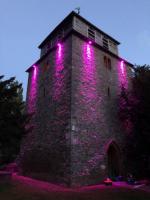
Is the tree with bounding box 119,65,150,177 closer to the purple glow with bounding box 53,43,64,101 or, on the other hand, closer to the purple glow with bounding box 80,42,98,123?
the purple glow with bounding box 80,42,98,123

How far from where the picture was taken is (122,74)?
15367 mm

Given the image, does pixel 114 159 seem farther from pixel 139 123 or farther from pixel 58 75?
pixel 58 75

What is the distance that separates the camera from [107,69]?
1412cm

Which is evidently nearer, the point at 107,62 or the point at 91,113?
the point at 91,113

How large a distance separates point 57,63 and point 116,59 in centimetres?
525

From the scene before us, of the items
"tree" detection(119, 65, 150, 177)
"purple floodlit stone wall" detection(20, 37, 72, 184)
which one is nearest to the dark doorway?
"tree" detection(119, 65, 150, 177)

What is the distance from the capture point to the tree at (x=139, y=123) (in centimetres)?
1175

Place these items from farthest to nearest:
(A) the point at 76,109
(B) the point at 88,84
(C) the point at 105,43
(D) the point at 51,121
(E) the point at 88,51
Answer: (C) the point at 105,43, (E) the point at 88,51, (B) the point at 88,84, (D) the point at 51,121, (A) the point at 76,109

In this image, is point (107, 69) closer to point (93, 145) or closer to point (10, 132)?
point (93, 145)

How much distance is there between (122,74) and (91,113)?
5.70m

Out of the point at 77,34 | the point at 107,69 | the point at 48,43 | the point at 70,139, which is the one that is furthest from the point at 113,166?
the point at 48,43

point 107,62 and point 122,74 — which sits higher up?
point 107,62

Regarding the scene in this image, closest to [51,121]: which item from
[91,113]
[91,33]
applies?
[91,113]

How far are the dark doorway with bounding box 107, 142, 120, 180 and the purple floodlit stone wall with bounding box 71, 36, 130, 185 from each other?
A: 32 centimetres
